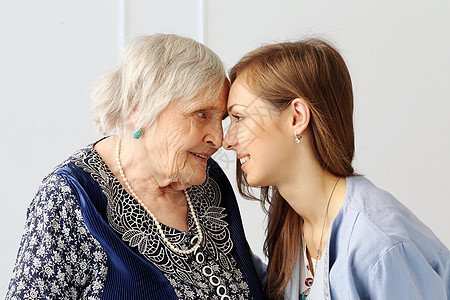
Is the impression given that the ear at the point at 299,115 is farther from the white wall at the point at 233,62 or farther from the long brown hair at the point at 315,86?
the white wall at the point at 233,62

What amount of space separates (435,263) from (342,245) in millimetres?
280

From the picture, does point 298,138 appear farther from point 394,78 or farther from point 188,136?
point 394,78

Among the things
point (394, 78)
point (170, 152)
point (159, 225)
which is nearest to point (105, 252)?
point (159, 225)

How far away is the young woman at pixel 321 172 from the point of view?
1548 mm

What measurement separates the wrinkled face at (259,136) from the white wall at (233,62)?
1326 millimetres

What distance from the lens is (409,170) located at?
324 cm

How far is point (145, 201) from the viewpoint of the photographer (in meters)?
1.79

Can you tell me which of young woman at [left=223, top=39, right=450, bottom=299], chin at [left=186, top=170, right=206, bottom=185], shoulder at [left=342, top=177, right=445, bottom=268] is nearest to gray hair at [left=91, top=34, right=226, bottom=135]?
young woman at [left=223, top=39, right=450, bottom=299]

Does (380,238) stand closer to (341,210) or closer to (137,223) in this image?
(341,210)

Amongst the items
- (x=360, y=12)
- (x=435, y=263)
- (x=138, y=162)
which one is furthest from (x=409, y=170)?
(x=138, y=162)

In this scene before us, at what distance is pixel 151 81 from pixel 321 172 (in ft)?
1.89

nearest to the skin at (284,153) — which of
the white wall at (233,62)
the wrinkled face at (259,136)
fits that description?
the wrinkled face at (259,136)

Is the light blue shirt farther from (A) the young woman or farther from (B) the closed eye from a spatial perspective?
(B) the closed eye

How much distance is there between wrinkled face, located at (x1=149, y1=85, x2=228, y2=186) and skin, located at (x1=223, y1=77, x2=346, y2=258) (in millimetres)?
69
